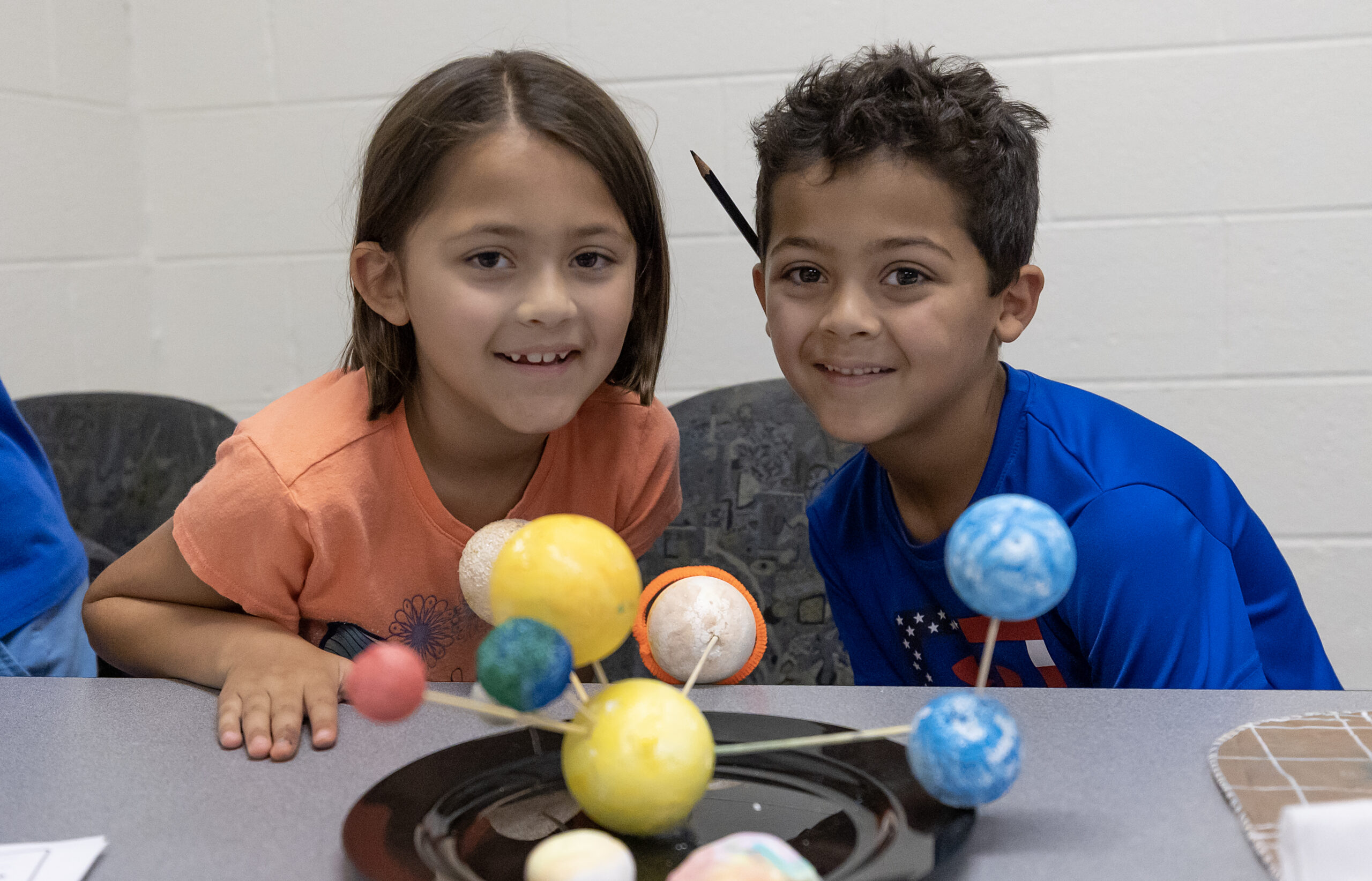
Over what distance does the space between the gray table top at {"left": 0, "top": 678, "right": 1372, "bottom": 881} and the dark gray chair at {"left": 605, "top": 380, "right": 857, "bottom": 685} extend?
508mm

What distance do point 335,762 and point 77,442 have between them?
3.05 ft

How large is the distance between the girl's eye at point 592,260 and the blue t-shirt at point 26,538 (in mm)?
586

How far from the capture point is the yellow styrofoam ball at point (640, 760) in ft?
1.56

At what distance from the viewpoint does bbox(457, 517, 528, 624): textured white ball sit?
792 millimetres

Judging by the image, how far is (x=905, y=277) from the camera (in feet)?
3.13

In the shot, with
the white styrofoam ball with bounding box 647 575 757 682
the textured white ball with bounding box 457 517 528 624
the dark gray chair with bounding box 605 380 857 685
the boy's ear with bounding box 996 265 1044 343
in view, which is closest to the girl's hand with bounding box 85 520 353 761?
the textured white ball with bounding box 457 517 528 624

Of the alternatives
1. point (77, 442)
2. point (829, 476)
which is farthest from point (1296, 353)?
point (77, 442)

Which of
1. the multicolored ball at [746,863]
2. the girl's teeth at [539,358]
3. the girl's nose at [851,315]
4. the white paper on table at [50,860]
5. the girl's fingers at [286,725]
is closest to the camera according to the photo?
the multicolored ball at [746,863]

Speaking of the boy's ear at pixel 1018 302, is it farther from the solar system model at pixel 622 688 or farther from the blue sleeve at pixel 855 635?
the solar system model at pixel 622 688

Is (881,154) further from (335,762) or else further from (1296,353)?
(1296,353)

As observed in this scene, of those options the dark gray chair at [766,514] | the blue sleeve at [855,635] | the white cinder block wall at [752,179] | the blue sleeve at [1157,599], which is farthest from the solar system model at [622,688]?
the white cinder block wall at [752,179]

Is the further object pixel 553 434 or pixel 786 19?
pixel 786 19

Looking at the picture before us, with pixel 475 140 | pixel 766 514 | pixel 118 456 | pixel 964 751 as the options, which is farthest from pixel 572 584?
pixel 118 456

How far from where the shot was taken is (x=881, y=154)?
37.2 inches
